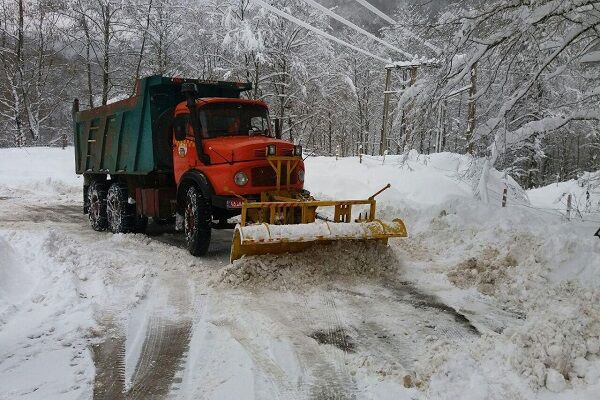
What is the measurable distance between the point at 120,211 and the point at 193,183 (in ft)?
8.78

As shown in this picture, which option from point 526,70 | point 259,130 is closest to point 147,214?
point 259,130

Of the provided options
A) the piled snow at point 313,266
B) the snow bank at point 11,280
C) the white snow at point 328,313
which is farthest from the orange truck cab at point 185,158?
the snow bank at point 11,280

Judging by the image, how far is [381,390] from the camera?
3318mm

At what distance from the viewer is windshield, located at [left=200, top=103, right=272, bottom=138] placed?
7410 millimetres

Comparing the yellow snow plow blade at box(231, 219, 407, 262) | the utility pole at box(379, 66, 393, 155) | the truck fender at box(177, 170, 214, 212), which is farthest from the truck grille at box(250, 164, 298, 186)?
the utility pole at box(379, 66, 393, 155)

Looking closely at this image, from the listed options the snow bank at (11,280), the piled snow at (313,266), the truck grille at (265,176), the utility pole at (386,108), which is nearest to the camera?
the snow bank at (11,280)

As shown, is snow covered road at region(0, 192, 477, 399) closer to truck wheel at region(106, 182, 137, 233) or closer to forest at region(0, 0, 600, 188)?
truck wheel at region(106, 182, 137, 233)

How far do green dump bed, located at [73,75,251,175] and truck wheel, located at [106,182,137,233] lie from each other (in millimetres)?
391

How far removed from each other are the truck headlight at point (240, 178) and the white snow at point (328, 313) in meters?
1.31

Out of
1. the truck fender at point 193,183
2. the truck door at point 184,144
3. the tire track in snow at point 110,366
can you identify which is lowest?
the tire track in snow at point 110,366

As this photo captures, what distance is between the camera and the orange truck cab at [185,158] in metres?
6.87

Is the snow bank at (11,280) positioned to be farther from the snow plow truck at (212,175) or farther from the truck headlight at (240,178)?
the truck headlight at (240,178)

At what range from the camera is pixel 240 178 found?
6.73m

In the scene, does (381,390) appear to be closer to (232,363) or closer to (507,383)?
(507,383)
